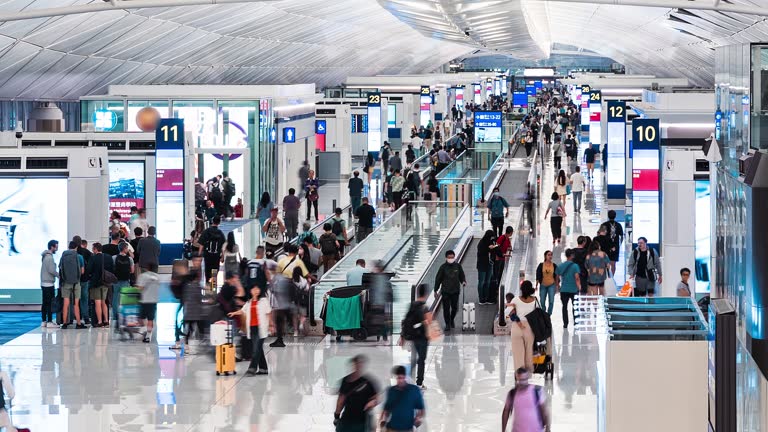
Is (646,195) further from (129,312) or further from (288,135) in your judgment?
(288,135)

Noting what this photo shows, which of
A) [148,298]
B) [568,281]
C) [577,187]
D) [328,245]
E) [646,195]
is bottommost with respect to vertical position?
[148,298]

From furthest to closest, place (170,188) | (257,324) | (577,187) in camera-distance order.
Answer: (577,187) < (170,188) < (257,324)

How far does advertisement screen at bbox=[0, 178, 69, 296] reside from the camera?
71.3ft

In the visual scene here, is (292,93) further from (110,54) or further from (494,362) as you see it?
(494,362)

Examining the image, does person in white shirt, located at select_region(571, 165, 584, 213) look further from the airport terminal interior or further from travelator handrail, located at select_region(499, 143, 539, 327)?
travelator handrail, located at select_region(499, 143, 539, 327)

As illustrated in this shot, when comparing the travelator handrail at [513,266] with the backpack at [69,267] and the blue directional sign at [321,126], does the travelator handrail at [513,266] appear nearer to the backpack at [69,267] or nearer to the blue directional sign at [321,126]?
the backpack at [69,267]

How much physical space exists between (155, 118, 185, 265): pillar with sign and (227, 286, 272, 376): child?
9.41 meters

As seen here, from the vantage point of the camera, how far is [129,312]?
19141 millimetres

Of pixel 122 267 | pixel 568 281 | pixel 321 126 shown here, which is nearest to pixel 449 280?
pixel 568 281

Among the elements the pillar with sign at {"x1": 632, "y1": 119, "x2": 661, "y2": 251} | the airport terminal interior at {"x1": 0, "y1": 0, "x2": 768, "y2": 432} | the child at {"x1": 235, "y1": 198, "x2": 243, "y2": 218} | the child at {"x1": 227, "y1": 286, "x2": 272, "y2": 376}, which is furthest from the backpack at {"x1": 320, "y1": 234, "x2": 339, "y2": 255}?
the child at {"x1": 235, "y1": 198, "x2": 243, "y2": 218}

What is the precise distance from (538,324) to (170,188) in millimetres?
11935

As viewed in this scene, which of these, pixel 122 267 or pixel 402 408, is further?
pixel 122 267

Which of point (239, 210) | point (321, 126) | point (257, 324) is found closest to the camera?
point (257, 324)

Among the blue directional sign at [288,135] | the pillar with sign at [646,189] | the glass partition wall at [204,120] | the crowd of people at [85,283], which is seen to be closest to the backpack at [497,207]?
the glass partition wall at [204,120]
